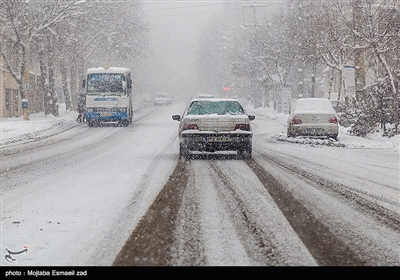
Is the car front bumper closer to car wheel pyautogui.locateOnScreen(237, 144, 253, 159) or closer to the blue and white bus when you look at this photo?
car wheel pyautogui.locateOnScreen(237, 144, 253, 159)

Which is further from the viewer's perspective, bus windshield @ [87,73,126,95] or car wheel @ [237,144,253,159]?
bus windshield @ [87,73,126,95]

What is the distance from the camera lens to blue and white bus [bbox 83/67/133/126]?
32031 mm

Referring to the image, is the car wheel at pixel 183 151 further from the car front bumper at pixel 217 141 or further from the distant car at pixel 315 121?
the distant car at pixel 315 121

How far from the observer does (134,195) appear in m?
9.65

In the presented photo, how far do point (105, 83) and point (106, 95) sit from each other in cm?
60

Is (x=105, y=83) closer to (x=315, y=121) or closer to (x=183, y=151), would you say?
(x=315, y=121)

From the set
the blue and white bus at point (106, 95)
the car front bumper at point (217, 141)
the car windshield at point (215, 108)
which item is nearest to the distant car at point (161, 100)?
the blue and white bus at point (106, 95)

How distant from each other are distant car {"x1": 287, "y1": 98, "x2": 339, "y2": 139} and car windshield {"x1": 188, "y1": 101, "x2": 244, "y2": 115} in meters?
5.92

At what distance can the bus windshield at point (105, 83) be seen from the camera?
1262 inches

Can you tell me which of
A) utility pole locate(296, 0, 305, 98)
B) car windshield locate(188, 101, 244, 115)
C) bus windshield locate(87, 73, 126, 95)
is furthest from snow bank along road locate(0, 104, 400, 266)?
utility pole locate(296, 0, 305, 98)

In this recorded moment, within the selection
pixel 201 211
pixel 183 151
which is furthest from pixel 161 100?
pixel 201 211

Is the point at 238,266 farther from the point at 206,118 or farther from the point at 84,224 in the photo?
the point at 206,118

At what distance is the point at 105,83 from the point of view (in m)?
32.2
